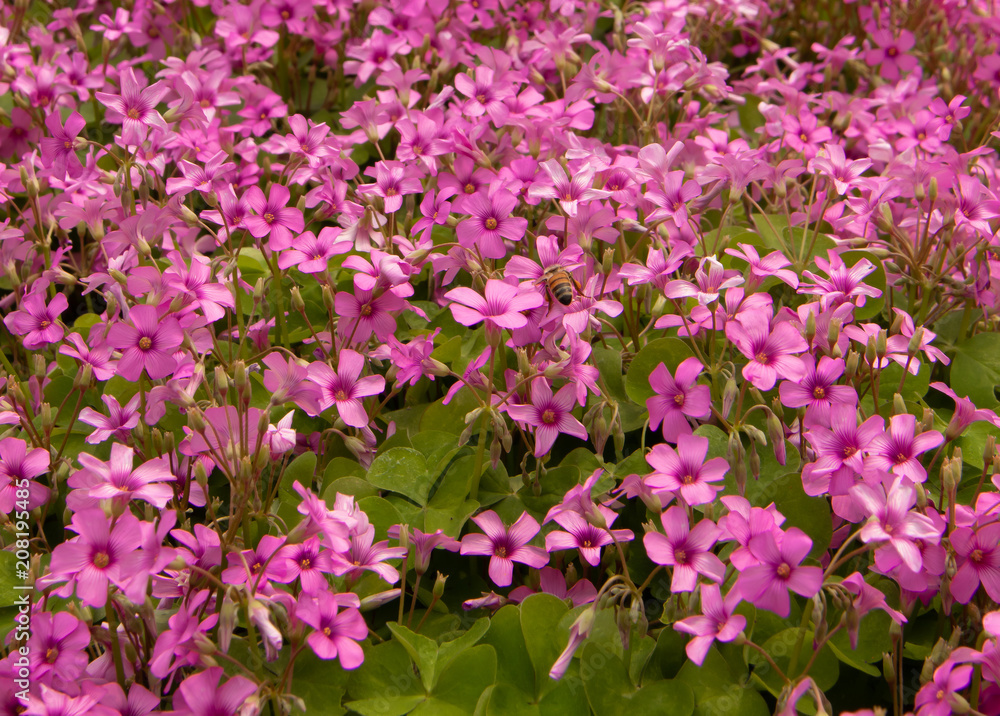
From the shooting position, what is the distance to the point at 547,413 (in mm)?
1431

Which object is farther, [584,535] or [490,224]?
[490,224]

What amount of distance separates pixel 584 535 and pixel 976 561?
22.2 inches

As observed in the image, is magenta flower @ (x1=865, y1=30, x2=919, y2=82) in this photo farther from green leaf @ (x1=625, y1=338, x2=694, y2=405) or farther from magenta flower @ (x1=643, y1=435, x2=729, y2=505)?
magenta flower @ (x1=643, y1=435, x2=729, y2=505)

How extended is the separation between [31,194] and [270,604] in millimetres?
1147

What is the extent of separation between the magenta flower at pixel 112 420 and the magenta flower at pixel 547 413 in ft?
2.12

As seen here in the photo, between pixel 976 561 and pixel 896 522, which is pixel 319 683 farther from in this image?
pixel 976 561

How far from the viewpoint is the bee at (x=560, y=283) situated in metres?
1.50

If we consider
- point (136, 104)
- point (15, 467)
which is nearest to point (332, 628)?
point (15, 467)

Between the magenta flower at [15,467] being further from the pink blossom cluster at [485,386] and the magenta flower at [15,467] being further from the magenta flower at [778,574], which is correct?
the magenta flower at [778,574]

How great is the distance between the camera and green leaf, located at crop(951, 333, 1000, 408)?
167cm

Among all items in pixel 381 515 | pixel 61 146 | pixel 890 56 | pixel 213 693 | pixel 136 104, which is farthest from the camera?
pixel 890 56

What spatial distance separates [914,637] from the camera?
1.39m

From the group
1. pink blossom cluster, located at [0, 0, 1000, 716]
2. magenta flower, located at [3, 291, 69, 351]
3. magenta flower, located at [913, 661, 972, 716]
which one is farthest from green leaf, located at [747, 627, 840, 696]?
magenta flower, located at [3, 291, 69, 351]

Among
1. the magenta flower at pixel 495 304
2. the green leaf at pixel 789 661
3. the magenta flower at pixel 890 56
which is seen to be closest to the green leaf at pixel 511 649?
the green leaf at pixel 789 661
